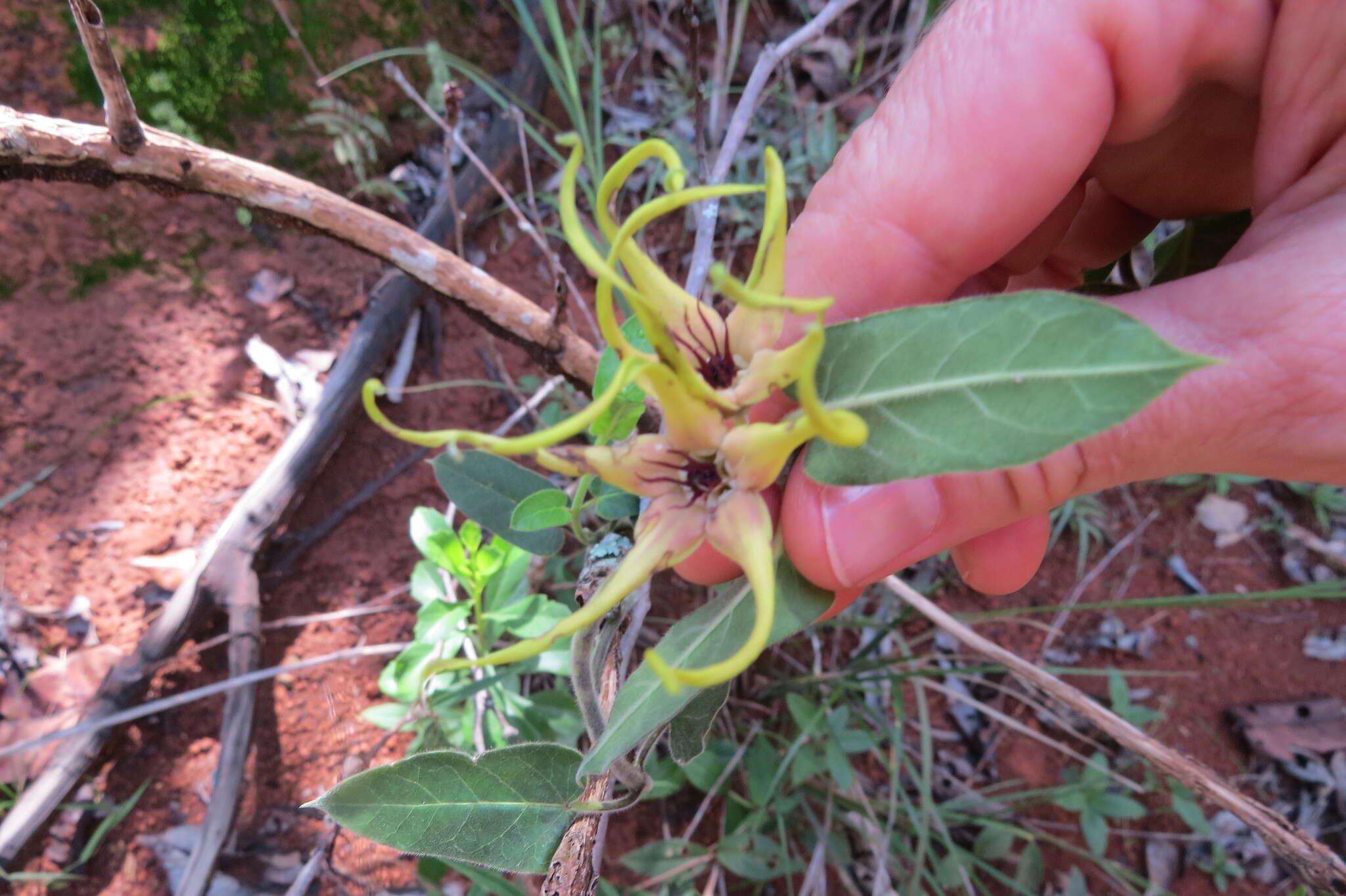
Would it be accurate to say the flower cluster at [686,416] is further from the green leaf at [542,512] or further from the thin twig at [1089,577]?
the thin twig at [1089,577]

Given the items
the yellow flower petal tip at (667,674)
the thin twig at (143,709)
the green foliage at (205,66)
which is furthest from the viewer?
the green foliage at (205,66)

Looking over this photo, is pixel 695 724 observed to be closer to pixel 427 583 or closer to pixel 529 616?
pixel 529 616

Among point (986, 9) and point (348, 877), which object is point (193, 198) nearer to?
point (348, 877)

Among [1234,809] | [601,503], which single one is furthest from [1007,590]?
[601,503]

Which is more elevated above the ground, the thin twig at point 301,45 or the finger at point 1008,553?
the thin twig at point 301,45

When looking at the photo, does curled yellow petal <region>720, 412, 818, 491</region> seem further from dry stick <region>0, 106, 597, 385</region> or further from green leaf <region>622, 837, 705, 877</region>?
green leaf <region>622, 837, 705, 877</region>

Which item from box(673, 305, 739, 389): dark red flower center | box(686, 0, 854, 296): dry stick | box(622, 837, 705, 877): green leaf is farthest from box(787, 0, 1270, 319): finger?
box(622, 837, 705, 877): green leaf

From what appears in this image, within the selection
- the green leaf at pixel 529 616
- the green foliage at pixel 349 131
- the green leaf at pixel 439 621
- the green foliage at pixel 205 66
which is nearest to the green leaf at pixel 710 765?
the green leaf at pixel 529 616
